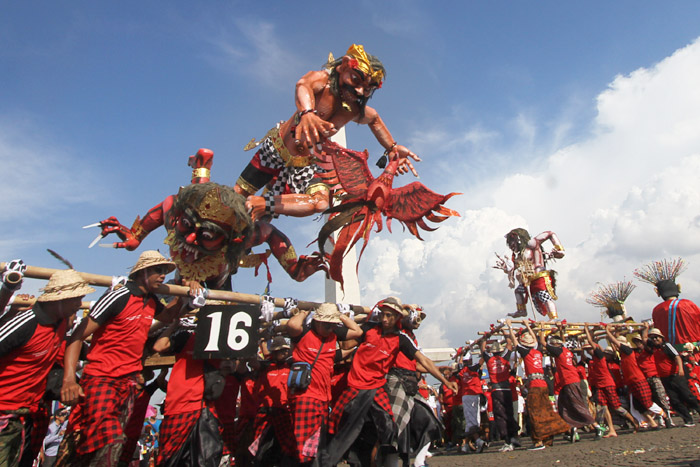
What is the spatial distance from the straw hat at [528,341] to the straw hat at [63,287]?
6.64 meters

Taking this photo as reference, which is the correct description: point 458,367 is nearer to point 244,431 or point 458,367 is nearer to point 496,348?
point 496,348

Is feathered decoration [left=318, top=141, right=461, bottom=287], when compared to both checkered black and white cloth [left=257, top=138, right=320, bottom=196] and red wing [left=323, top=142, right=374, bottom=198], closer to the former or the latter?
red wing [left=323, top=142, right=374, bottom=198]

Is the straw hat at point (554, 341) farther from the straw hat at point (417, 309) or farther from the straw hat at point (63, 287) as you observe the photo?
the straw hat at point (63, 287)

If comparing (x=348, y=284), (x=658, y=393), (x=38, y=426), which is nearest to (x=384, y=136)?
(x=38, y=426)

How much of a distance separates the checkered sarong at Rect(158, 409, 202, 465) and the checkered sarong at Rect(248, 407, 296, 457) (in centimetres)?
126

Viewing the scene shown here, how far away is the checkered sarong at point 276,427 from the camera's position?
13.8 ft

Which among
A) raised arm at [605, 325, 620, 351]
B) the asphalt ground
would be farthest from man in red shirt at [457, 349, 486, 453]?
raised arm at [605, 325, 620, 351]

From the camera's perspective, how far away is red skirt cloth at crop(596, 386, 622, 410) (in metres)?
8.09

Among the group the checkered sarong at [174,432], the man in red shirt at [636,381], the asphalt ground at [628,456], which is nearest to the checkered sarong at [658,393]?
the man in red shirt at [636,381]

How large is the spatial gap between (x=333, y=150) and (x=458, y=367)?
762 cm

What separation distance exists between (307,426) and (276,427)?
629 mm

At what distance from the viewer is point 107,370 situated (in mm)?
2881

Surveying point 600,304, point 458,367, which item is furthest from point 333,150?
point 600,304

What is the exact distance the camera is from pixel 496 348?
904 centimetres
